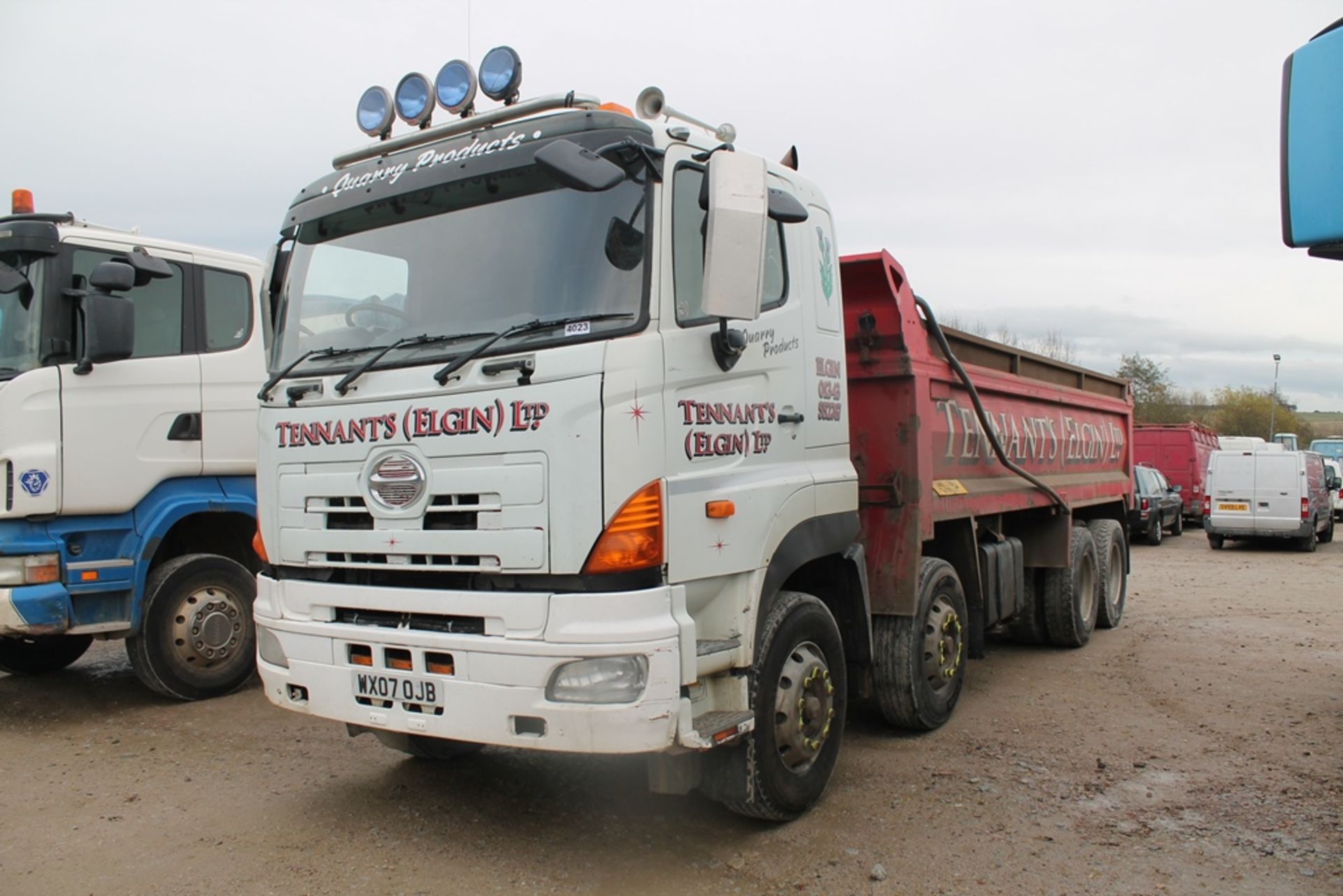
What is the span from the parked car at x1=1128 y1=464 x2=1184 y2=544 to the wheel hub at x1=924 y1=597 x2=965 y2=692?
14388mm

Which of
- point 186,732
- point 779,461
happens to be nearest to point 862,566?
point 779,461

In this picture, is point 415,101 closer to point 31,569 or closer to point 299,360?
point 299,360

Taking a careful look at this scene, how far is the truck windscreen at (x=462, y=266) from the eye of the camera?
3.81m

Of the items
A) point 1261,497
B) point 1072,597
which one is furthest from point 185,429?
point 1261,497

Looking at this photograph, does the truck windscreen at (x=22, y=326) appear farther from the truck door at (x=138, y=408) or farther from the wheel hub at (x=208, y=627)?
the wheel hub at (x=208, y=627)

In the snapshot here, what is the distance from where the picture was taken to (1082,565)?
8727mm

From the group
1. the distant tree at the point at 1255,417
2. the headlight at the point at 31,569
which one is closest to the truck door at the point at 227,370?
the headlight at the point at 31,569

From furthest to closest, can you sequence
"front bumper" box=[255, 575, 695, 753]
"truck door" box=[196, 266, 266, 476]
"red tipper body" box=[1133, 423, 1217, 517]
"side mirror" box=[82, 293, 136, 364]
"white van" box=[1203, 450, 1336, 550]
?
"red tipper body" box=[1133, 423, 1217, 517] < "white van" box=[1203, 450, 1336, 550] < "truck door" box=[196, 266, 266, 476] < "side mirror" box=[82, 293, 136, 364] < "front bumper" box=[255, 575, 695, 753]

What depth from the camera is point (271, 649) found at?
171 inches

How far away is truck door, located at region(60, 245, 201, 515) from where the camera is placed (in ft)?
19.8

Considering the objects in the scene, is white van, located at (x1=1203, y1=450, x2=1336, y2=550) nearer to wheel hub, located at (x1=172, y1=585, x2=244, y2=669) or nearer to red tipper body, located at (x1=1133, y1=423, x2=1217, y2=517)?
red tipper body, located at (x1=1133, y1=423, x2=1217, y2=517)

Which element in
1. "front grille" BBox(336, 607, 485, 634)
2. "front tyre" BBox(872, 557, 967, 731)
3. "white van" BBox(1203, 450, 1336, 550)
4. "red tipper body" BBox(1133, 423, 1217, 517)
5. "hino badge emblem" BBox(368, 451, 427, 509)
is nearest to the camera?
"front grille" BBox(336, 607, 485, 634)

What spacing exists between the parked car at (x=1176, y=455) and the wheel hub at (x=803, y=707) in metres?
22.1

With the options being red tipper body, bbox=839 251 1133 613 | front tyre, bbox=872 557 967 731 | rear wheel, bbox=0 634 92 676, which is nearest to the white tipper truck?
red tipper body, bbox=839 251 1133 613
